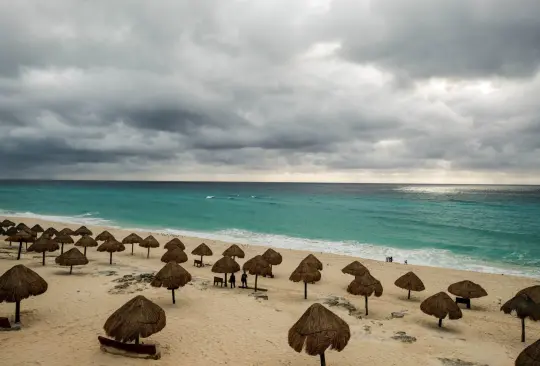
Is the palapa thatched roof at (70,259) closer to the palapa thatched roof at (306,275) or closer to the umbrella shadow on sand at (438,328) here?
the palapa thatched roof at (306,275)

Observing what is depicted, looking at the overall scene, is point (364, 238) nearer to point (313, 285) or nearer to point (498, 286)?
point (498, 286)

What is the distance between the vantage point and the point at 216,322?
49.2 ft

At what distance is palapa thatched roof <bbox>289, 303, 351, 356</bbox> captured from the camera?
991 cm

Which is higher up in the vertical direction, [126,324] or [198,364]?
[126,324]

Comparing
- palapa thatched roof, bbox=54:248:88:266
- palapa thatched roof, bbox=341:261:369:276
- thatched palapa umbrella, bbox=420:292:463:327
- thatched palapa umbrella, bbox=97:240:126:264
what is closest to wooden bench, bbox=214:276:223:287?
palapa thatched roof, bbox=341:261:369:276

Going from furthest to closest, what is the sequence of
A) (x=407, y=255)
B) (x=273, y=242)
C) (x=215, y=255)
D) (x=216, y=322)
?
(x=273, y=242) → (x=407, y=255) → (x=215, y=255) → (x=216, y=322)

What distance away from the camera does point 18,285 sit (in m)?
13.1

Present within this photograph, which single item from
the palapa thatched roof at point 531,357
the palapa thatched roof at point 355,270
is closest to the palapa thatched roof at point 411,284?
the palapa thatched roof at point 355,270

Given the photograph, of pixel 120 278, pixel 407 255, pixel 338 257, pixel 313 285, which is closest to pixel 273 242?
pixel 338 257

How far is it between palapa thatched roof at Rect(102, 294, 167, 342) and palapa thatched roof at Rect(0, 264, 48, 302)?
4348 millimetres

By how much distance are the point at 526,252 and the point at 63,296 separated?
141ft

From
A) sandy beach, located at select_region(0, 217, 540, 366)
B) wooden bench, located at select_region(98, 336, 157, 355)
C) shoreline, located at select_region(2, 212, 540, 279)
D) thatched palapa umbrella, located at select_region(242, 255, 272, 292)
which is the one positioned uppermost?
thatched palapa umbrella, located at select_region(242, 255, 272, 292)

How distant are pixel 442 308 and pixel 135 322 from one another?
40.8 ft

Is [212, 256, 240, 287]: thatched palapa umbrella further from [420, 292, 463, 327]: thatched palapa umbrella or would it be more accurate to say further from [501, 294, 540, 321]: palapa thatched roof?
[501, 294, 540, 321]: palapa thatched roof
